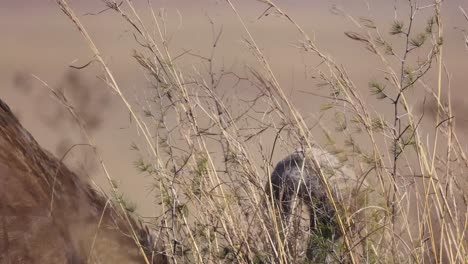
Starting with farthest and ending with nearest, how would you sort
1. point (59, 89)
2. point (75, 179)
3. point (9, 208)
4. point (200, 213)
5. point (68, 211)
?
point (200, 213)
point (59, 89)
point (75, 179)
point (68, 211)
point (9, 208)

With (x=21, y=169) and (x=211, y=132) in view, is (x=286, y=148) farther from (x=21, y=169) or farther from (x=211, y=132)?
(x=21, y=169)

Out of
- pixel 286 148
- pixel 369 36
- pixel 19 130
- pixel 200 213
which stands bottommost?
pixel 200 213

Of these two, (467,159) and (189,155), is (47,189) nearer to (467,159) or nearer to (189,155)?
(189,155)

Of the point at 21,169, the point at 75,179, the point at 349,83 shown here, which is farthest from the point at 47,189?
the point at 349,83

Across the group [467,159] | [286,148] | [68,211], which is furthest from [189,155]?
[467,159]

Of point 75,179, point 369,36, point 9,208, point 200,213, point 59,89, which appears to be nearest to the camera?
point 9,208

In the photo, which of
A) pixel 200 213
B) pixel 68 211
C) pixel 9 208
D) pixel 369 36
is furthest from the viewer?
pixel 200 213

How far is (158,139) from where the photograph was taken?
7.74 feet

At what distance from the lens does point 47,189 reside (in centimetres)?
163

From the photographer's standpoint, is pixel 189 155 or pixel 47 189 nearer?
pixel 47 189

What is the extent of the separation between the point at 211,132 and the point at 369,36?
1.79ft

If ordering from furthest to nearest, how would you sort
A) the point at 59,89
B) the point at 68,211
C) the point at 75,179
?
the point at 59,89 < the point at 75,179 < the point at 68,211

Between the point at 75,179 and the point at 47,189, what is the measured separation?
19 cm

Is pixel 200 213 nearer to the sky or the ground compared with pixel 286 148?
nearer to the ground
